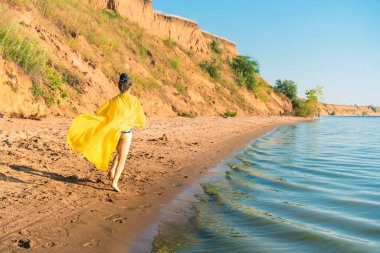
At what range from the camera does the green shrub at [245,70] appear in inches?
1828

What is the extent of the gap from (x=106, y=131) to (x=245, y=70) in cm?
4483

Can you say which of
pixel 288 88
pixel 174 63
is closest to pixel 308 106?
pixel 288 88

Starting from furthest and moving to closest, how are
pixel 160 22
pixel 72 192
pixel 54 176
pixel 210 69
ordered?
pixel 210 69, pixel 160 22, pixel 54 176, pixel 72 192

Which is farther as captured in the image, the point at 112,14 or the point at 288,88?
the point at 288,88

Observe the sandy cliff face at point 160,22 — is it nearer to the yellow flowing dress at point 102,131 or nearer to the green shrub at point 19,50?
the green shrub at point 19,50

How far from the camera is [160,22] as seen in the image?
37844mm

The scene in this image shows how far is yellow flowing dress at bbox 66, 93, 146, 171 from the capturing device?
524cm

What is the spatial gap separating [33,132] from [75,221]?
5.63 metres

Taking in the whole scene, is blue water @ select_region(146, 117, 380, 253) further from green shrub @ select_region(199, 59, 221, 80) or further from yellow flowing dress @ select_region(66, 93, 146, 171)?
green shrub @ select_region(199, 59, 221, 80)

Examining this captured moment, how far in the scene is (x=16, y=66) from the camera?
12.1m

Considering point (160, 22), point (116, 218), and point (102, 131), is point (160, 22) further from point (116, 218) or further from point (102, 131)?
point (116, 218)

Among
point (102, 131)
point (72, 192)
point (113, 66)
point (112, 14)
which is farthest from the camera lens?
point (112, 14)

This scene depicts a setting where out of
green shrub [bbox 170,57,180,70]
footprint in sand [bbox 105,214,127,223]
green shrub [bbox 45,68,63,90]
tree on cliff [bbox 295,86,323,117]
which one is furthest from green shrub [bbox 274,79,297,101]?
footprint in sand [bbox 105,214,127,223]

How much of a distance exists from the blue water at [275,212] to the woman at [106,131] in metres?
1.26
